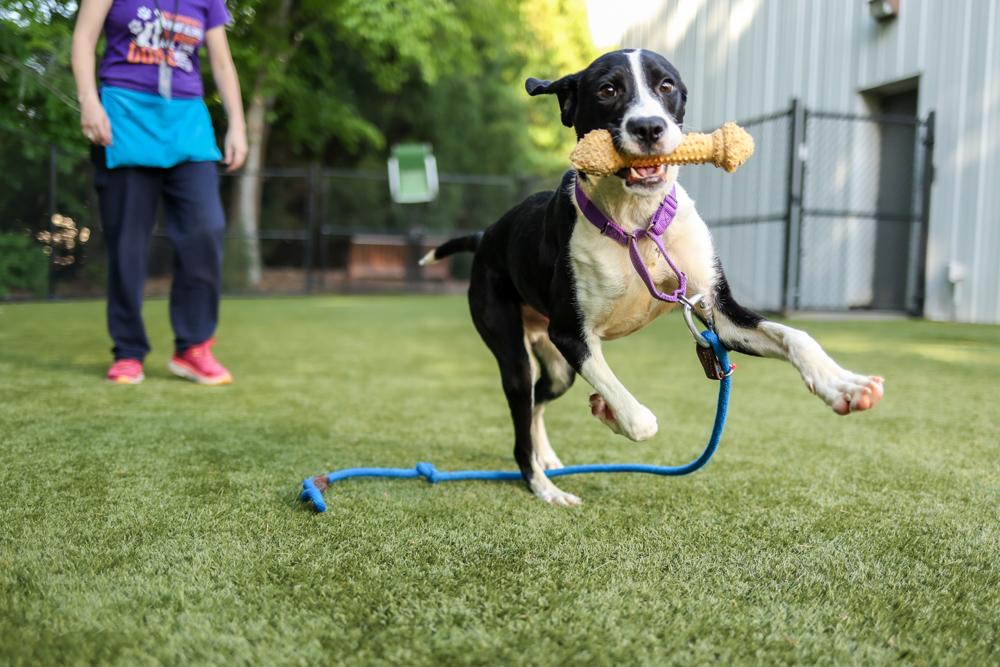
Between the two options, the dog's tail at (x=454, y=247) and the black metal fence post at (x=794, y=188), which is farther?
the black metal fence post at (x=794, y=188)

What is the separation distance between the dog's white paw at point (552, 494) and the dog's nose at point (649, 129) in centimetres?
98

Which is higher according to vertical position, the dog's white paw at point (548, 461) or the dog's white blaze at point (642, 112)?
the dog's white blaze at point (642, 112)

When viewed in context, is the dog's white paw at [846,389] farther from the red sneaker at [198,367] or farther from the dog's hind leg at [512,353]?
the red sneaker at [198,367]

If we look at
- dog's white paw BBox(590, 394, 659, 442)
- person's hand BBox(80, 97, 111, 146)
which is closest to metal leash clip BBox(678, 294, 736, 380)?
dog's white paw BBox(590, 394, 659, 442)

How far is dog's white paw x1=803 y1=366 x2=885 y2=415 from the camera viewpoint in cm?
175

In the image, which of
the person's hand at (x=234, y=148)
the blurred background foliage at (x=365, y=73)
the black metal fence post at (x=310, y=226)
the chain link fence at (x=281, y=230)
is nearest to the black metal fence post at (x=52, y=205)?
the chain link fence at (x=281, y=230)

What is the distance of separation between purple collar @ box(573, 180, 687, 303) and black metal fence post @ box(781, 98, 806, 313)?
747 centimetres

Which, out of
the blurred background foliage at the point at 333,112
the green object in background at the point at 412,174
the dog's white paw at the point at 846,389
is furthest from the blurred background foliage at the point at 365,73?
the dog's white paw at the point at 846,389

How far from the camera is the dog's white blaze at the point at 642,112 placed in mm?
2035

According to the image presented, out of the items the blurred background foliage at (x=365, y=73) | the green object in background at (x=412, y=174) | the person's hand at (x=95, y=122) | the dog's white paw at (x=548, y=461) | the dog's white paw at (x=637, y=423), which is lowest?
the dog's white paw at (x=548, y=461)

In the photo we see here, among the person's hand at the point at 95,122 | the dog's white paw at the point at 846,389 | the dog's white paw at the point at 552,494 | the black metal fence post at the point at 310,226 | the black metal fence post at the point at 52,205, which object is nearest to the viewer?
the dog's white paw at the point at 846,389

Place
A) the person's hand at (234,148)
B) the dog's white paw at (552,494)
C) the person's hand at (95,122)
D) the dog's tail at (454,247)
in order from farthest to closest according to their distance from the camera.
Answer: the person's hand at (234,148) → the person's hand at (95,122) → the dog's tail at (454,247) → the dog's white paw at (552,494)

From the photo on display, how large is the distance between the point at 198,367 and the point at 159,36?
1.63 metres

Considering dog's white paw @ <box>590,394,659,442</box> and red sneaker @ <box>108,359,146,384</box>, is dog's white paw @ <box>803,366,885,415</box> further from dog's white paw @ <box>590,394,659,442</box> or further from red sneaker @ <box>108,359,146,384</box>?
red sneaker @ <box>108,359,146,384</box>
